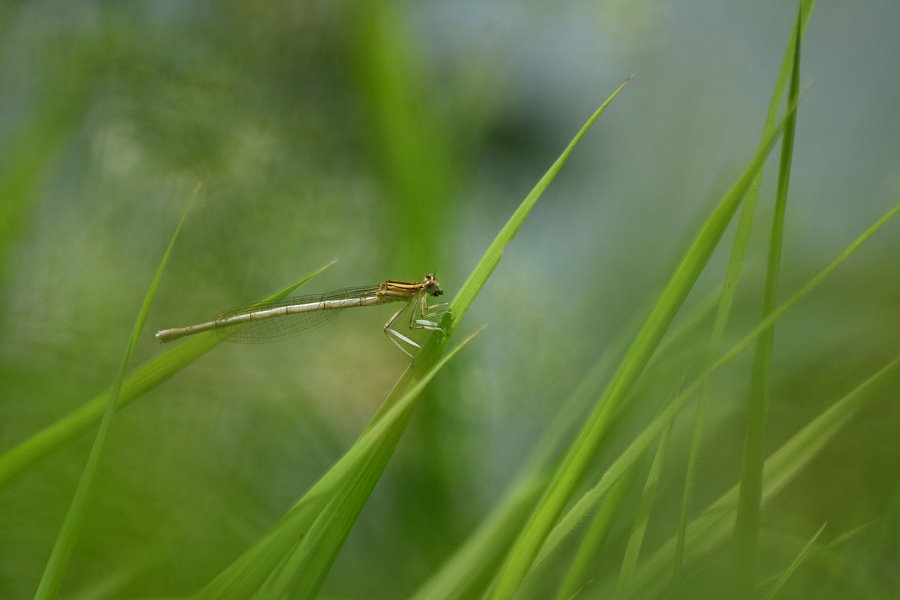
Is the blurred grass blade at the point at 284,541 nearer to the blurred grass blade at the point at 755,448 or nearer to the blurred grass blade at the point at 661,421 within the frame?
the blurred grass blade at the point at 661,421

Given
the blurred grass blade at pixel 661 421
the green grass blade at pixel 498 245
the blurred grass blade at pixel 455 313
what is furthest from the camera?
the green grass blade at pixel 498 245

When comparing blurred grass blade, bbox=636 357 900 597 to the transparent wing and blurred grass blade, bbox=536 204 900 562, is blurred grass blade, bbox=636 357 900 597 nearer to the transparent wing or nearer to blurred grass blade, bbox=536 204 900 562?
blurred grass blade, bbox=536 204 900 562

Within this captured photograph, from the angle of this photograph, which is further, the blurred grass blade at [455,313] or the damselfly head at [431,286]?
the damselfly head at [431,286]

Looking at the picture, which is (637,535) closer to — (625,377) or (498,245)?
(625,377)

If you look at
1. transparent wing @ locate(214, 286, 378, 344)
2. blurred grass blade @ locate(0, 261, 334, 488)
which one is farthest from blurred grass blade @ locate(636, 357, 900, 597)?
transparent wing @ locate(214, 286, 378, 344)

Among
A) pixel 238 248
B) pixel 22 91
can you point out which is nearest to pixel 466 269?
pixel 238 248

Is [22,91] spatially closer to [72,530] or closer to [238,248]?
[238,248]

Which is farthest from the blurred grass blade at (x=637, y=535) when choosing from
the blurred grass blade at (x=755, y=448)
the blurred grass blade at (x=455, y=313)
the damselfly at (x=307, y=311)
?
the damselfly at (x=307, y=311)
